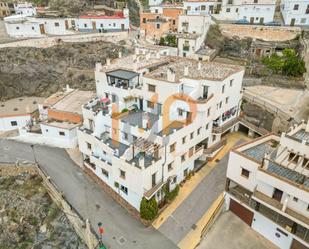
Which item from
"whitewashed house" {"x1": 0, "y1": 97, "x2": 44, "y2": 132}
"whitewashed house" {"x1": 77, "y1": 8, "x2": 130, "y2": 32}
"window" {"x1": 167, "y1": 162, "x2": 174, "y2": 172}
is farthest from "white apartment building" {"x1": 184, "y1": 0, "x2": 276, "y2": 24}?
"window" {"x1": 167, "y1": 162, "x2": 174, "y2": 172}

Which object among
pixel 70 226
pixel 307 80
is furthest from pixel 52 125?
pixel 307 80

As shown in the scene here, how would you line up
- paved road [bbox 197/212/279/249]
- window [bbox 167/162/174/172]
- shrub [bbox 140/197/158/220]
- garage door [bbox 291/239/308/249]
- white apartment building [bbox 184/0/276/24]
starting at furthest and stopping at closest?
white apartment building [bbox 184/0/276/24] → window [bbox 167/162/174/172] → shrub [bbox 140/197/158/220] → paved road [bbox 197/212/279/249] → garage door [bbox 291/239/308/249]

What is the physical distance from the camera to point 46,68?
6103 cm

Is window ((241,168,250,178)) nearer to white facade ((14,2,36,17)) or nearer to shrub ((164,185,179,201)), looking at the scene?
shrub ((164,185,179,201))

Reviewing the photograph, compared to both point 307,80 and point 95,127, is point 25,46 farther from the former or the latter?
point 307,80

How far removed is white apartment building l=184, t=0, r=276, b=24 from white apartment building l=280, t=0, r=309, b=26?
322cm

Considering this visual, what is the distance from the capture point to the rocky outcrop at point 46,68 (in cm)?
5884

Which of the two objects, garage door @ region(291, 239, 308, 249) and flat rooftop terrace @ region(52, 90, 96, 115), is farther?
flat rooftop terrace @ region(52, 90, 96, 115)

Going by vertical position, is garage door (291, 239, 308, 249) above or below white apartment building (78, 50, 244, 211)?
below

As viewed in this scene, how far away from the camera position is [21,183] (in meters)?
37.7

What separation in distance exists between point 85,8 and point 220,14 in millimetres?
38421

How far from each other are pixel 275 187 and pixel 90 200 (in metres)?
20.5

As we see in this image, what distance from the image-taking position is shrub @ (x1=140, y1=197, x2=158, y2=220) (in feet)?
89.7

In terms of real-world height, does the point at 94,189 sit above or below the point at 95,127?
below
